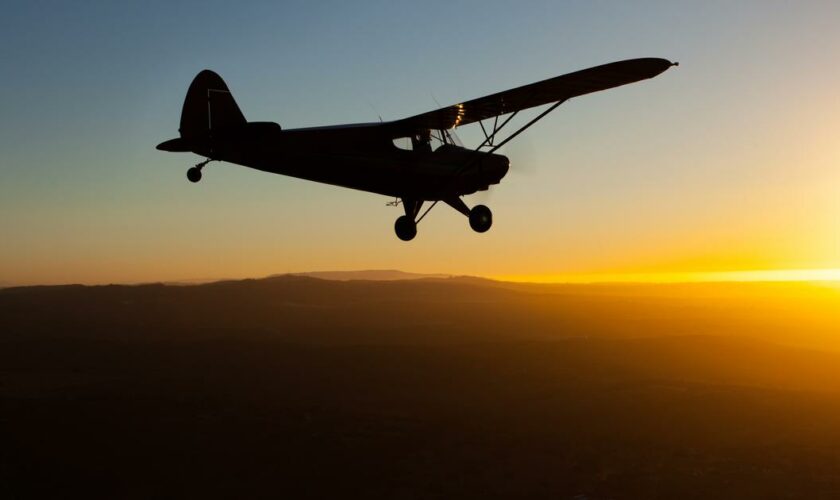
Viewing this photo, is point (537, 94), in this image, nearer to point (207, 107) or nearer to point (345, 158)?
point (345, 158)

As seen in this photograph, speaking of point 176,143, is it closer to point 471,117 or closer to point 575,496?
point 471,117

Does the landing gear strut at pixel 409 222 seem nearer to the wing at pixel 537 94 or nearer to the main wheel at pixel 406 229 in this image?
the main wheel at pixel 406 229

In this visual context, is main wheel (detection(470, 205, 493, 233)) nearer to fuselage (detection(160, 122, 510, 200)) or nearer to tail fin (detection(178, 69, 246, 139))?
fuselage (detection(160, 122, 510, 200))

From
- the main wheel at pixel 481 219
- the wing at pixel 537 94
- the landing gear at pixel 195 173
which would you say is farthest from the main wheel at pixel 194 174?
the main wheel at pixel 481 219

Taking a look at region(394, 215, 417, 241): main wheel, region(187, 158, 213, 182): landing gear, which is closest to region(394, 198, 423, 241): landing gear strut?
region(394, 215, 417, 241): main wheel

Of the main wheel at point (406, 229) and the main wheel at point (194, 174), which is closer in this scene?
the main wheel at point (194, 174)

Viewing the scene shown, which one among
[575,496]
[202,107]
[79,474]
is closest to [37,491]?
[79,474]

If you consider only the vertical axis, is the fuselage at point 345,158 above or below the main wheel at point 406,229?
above
